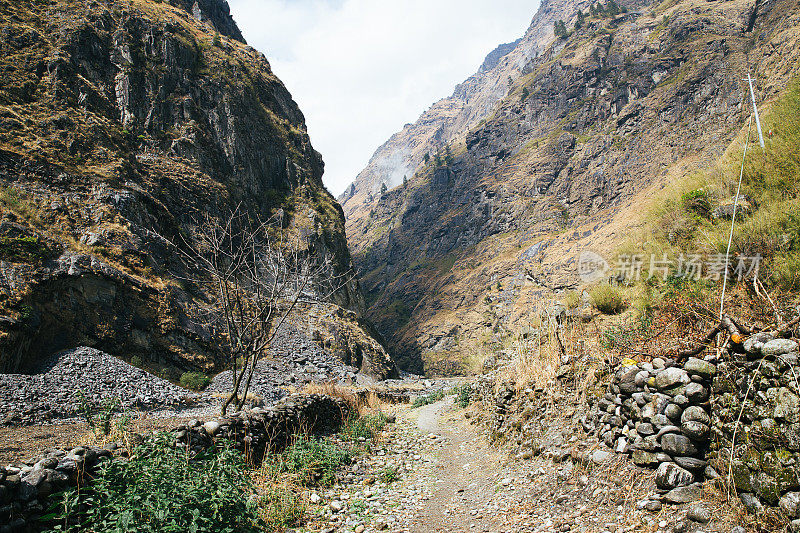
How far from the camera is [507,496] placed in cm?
507

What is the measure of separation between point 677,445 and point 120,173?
3085 cm

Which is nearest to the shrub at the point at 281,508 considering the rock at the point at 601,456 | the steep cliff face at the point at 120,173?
the rock at the point at 601,456

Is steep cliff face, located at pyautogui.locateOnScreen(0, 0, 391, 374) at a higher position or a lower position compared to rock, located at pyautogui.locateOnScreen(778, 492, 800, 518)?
higher

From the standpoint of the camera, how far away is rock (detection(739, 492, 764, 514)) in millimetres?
2828

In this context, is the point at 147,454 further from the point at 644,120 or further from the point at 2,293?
the point at 644,120

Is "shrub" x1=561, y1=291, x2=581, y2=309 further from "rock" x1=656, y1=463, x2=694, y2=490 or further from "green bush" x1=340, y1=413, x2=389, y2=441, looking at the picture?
"green bush" x1=340, y1=413, x2=389, y2=441

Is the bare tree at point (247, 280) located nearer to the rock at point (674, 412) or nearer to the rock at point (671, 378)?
the rock at point (671, 378)

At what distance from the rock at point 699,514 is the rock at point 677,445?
0.47m

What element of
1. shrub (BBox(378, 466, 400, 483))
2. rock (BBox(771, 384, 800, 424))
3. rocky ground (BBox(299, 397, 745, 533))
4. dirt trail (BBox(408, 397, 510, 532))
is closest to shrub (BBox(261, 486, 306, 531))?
rocky ground (BBox(299, 397, 745, 533))

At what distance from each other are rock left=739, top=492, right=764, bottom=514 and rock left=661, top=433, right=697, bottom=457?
0.50m

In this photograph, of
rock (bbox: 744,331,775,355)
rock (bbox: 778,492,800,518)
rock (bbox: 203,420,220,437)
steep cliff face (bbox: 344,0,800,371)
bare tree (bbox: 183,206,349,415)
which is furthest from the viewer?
steep cliff face (bbox: 344,0,800,371)

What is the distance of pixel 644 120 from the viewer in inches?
2921

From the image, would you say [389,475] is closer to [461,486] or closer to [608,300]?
[461,486]

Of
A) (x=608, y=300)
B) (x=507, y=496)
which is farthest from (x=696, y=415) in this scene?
(x=608, y=300)
